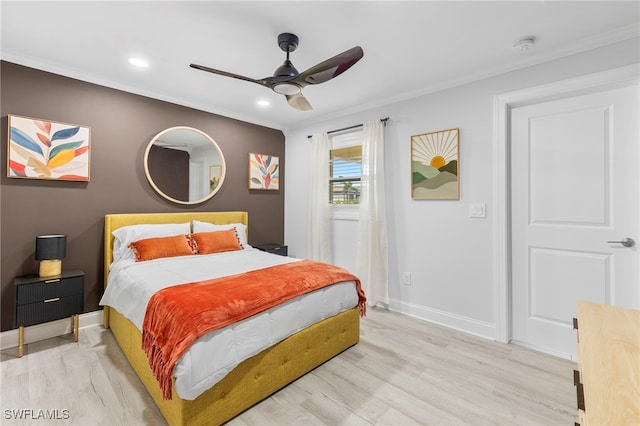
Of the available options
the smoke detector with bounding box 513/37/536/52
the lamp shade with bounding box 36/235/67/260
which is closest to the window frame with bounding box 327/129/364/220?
the smoke detector with bounding box 513/37/536/52

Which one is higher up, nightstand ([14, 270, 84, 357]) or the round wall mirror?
the round wall mirror

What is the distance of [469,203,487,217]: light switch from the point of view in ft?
9.27

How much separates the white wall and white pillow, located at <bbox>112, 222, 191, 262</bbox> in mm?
2559

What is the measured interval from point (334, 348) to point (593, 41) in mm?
3147

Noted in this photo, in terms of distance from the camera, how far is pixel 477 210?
9.41ft

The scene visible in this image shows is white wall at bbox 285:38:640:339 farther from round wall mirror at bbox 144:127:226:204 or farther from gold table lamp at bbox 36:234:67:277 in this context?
gold table lamp at bbox 36:234:67:277

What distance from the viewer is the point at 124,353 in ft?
7.98

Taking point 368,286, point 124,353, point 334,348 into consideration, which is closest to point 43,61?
point 124,353

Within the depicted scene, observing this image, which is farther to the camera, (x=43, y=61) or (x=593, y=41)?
(x=43, y=61)

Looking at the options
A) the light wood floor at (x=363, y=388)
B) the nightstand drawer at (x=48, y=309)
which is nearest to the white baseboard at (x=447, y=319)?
the light wood floor at (x=363, y=388)

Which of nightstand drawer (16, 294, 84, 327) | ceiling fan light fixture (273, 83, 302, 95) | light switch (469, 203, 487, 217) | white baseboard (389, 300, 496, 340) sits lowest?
white baseboard (389, 300, 496, 340)

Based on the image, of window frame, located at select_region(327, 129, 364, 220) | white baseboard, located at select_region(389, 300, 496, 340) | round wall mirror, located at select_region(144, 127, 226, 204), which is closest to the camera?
white baseboard, located at select_region(389, 300, 496, 340)

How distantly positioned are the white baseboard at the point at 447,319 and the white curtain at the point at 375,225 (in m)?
0.21

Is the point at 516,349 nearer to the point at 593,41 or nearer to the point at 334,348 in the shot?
the point at 334,348
